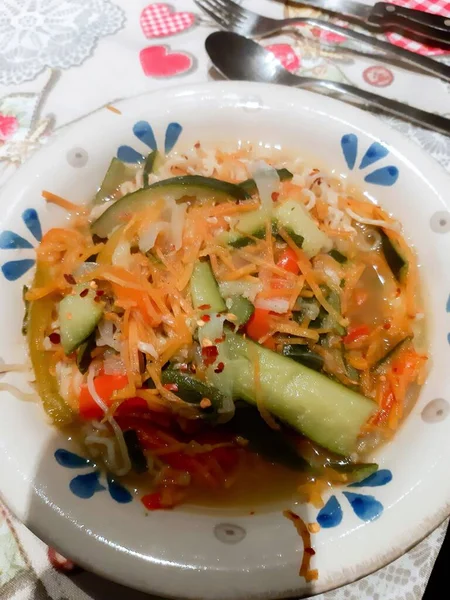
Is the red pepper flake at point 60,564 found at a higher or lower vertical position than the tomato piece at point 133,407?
lower

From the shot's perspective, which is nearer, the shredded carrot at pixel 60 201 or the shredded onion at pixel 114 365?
the shredded onion at pixel 114 365

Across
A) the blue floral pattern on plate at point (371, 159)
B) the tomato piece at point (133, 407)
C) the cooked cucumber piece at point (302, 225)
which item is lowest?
the tomato piece at point (133, 407)

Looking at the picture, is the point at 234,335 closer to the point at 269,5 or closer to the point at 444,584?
the point at 444,584

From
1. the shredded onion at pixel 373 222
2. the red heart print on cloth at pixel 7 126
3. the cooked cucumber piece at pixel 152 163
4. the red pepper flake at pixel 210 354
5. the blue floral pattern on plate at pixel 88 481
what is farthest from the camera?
the red heart print on cloth at pixel 7 126

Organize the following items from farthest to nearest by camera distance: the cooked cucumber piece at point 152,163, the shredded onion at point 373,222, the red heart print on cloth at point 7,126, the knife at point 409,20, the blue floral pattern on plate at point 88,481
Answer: the knife at point 409,20 < the red heart print on cloth at point 7,126 < the cooked cucumber piece at point 152,163 < the shredded onion at point 373,222 < the blue floral pattern on plate at point 88,481

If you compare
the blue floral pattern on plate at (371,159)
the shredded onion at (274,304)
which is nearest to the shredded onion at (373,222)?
the blue floral pattern on plate at (371,159)

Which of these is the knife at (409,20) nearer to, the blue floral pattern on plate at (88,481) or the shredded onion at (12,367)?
the shredded onion at (12,367)

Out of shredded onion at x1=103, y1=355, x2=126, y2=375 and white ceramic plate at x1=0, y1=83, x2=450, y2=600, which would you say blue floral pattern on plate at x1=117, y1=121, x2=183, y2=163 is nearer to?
white ceramic plate at x1=0, y1=83, x2=450, y2=600
